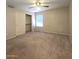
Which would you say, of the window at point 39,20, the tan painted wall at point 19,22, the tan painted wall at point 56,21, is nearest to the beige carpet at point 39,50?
the tan painted wall at point 19,22

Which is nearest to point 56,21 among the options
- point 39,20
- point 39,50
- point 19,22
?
point 39,20

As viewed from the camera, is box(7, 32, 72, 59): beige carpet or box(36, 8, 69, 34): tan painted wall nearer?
box(7, 32, 72, 59): beige carpet

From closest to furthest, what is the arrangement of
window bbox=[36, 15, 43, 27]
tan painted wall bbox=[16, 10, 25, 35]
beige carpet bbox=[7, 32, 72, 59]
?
beige carpet bbox=[7, 32, 72, 59], tan painted wall bbox=[16, 10, 25, 35], window bbox=[36, 15, 43, 27]

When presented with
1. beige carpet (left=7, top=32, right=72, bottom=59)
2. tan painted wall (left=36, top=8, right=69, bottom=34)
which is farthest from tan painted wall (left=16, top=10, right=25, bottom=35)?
beige carpet (left=7, top=32, right=72, bottom=59)

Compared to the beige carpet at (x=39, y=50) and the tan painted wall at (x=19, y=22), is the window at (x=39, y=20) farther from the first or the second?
the beige carpet at (x=39, y=50)

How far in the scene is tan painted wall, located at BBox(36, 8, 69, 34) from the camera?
327 inches

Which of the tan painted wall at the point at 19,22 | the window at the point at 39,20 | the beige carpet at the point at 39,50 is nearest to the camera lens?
the beige carpet at the point at 39,50

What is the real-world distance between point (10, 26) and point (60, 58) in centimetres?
421

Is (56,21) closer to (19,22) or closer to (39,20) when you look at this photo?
(39,20)

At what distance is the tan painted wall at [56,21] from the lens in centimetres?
831

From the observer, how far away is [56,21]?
9.09 m

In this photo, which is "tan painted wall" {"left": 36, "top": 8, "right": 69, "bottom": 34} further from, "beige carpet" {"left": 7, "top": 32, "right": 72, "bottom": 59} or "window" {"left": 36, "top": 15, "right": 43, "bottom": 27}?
"beige carpet" {"left": 7, "top": 32, "right": 72, "bottom": 59}

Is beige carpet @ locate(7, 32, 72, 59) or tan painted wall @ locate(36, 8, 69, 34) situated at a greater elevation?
tan painted wall @ locate(36, 8, 69, 34)
